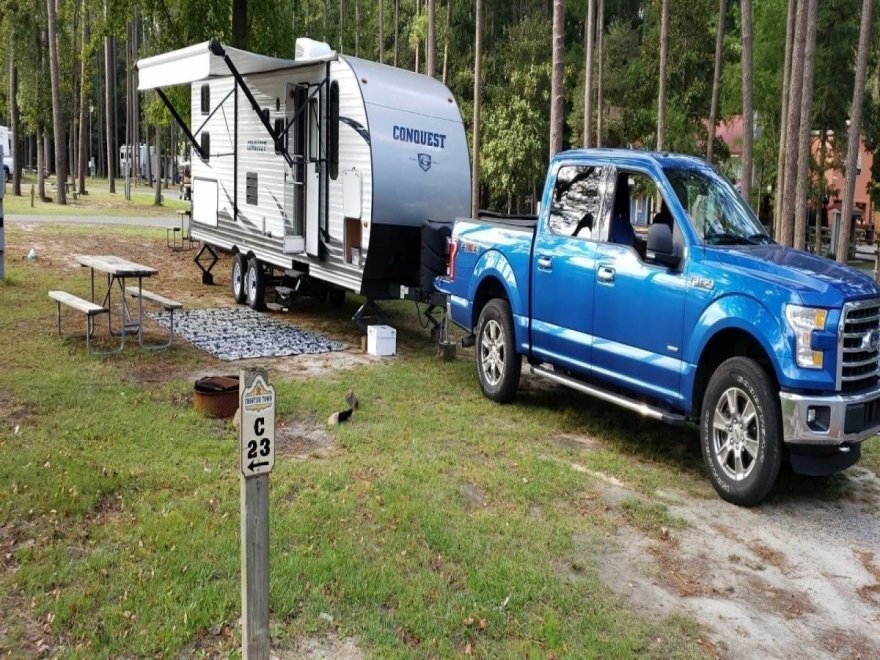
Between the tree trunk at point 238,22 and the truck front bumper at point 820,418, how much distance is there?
1560cm

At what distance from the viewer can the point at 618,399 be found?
23.8 ft

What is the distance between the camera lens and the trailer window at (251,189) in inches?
538

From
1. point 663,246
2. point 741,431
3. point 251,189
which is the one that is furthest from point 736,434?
point 251,189

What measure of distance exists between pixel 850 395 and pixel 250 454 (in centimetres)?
436

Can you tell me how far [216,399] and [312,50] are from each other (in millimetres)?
5921

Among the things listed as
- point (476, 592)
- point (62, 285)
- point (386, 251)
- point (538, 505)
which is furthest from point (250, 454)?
point (62, 285)

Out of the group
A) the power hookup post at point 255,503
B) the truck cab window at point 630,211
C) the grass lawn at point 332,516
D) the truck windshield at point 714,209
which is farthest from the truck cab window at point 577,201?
the power hookup post at point 255,503

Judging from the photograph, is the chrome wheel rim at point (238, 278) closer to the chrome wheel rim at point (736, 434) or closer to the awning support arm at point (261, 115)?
the awning support arm at point (261, 115)

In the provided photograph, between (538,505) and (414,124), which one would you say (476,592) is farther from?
(414,124)

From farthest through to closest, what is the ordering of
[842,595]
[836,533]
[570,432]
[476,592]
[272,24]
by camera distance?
1. [272,24]
2. [570,432]
3. [836,533]
4. [842,595]
5. [476,592]

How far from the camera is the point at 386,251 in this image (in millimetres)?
11039

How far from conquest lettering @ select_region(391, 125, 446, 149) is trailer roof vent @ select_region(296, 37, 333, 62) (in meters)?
1.44

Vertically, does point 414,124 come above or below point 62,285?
above

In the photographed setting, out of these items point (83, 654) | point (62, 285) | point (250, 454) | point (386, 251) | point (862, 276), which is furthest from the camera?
point (62, 285)
